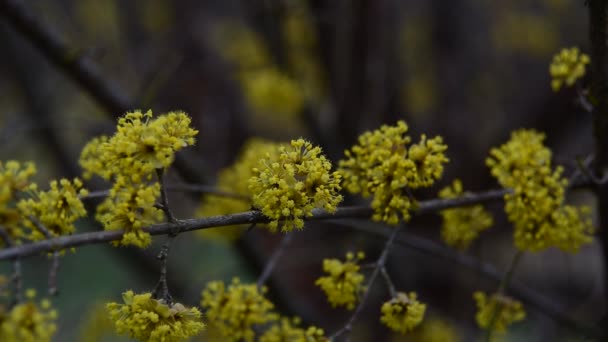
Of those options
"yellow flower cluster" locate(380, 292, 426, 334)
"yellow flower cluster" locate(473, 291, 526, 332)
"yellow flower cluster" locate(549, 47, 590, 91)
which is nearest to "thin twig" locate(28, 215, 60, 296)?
"yellow flower cluster" locate(380, 292, 426, 334)

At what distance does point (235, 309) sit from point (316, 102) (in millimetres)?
2086

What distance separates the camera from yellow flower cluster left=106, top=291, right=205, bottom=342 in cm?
139

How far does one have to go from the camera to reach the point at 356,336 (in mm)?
4719

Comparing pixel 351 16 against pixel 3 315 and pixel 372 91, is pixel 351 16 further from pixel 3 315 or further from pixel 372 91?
pixel 3 315


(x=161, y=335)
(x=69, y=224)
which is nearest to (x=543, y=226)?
(x=161, y=335)

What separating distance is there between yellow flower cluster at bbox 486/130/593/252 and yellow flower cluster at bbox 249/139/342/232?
573 mm

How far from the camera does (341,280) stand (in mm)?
1758

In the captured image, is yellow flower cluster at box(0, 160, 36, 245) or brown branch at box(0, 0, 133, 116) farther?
brown branch at box(0, 0, 133, 116)

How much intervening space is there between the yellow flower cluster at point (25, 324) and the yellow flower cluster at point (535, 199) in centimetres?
122

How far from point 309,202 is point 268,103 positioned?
200cm

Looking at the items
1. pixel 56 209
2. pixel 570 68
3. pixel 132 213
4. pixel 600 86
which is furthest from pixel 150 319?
pixel 570 68

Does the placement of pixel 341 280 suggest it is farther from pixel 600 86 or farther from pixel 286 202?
pixel 600 86

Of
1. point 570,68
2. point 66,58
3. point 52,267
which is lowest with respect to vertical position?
point 52,267

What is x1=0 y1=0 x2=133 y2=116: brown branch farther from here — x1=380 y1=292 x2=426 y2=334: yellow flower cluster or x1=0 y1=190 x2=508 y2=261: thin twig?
x1=380 y1=292 x2=426 y2=334: yellow flower cluster
